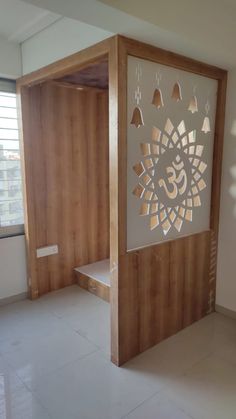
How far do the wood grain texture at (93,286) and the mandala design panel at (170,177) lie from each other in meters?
1.12

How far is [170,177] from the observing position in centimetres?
238

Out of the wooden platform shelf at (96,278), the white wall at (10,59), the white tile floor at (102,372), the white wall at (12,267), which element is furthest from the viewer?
the wooden platform shelf at (96,278)

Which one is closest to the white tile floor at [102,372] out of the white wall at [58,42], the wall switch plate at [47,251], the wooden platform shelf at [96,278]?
the wooden platform shelf at [96,278]

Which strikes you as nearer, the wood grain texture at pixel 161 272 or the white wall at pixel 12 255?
the wood grain texture at pixel 161 272

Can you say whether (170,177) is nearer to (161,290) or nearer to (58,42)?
(161,290)

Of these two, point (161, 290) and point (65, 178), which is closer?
point (161, 290)

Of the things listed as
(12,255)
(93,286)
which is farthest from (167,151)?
(12,255)

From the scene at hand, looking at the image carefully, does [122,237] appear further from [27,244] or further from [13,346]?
[27,244]

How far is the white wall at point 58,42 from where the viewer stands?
6.79ft

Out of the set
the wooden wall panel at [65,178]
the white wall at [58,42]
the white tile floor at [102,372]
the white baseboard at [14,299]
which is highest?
the white wall at [58,42]

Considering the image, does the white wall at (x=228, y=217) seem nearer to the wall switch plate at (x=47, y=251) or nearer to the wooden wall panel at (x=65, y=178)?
the wooden wall panel at (x=65, y=178)

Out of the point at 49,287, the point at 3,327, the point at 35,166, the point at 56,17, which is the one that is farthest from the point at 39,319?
the point at 56,17

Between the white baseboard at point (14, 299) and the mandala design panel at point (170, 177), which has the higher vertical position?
the mandala design panel at point (170, 177)

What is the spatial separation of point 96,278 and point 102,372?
49.2 inches
